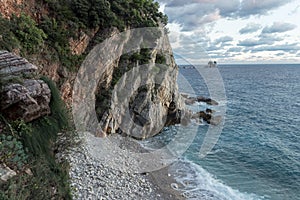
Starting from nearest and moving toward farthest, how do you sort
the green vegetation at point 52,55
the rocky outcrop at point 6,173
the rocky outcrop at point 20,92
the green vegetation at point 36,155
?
the rocky outcrop at point 6,173 → the green vegetation at point 36,155 → the green vegetation at point 52,55 → the rocky outcrop at point 20,92

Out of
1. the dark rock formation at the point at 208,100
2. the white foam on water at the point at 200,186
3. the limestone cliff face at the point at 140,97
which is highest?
the limestone cliff face at the point at 140,97

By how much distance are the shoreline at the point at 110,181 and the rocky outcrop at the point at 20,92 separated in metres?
4.26

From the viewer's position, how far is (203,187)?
50.1 feet

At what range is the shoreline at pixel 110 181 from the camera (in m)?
12.1

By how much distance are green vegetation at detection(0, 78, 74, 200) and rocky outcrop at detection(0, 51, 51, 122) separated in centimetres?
33

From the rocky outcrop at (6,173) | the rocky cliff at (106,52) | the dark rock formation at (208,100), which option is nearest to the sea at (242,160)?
the rocky cliff at (106,52)

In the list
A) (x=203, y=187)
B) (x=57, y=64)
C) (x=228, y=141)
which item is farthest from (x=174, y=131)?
(x=57, y=64)

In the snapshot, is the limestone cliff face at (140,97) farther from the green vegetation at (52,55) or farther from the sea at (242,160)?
the sea at (242,160)

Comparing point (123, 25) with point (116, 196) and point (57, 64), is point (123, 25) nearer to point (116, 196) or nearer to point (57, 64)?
point (57, 64)

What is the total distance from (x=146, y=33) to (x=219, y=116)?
17.7 m

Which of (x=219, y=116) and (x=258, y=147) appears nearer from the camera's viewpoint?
(x=258, y=147)

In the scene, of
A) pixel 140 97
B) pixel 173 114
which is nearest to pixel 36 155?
pixel 140 97

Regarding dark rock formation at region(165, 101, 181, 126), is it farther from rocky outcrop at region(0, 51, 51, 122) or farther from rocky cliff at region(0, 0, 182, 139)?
rocky outcrop at region(0, 51, 51, 122)

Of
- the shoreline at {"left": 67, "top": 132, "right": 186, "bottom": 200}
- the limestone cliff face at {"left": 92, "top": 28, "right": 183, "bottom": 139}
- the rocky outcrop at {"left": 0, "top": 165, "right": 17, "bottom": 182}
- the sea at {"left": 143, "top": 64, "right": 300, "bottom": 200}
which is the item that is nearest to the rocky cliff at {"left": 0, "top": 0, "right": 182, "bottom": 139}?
the limestone cliff face at {"left": 92, "top": 28, "right": 183, "bottom": 139}
